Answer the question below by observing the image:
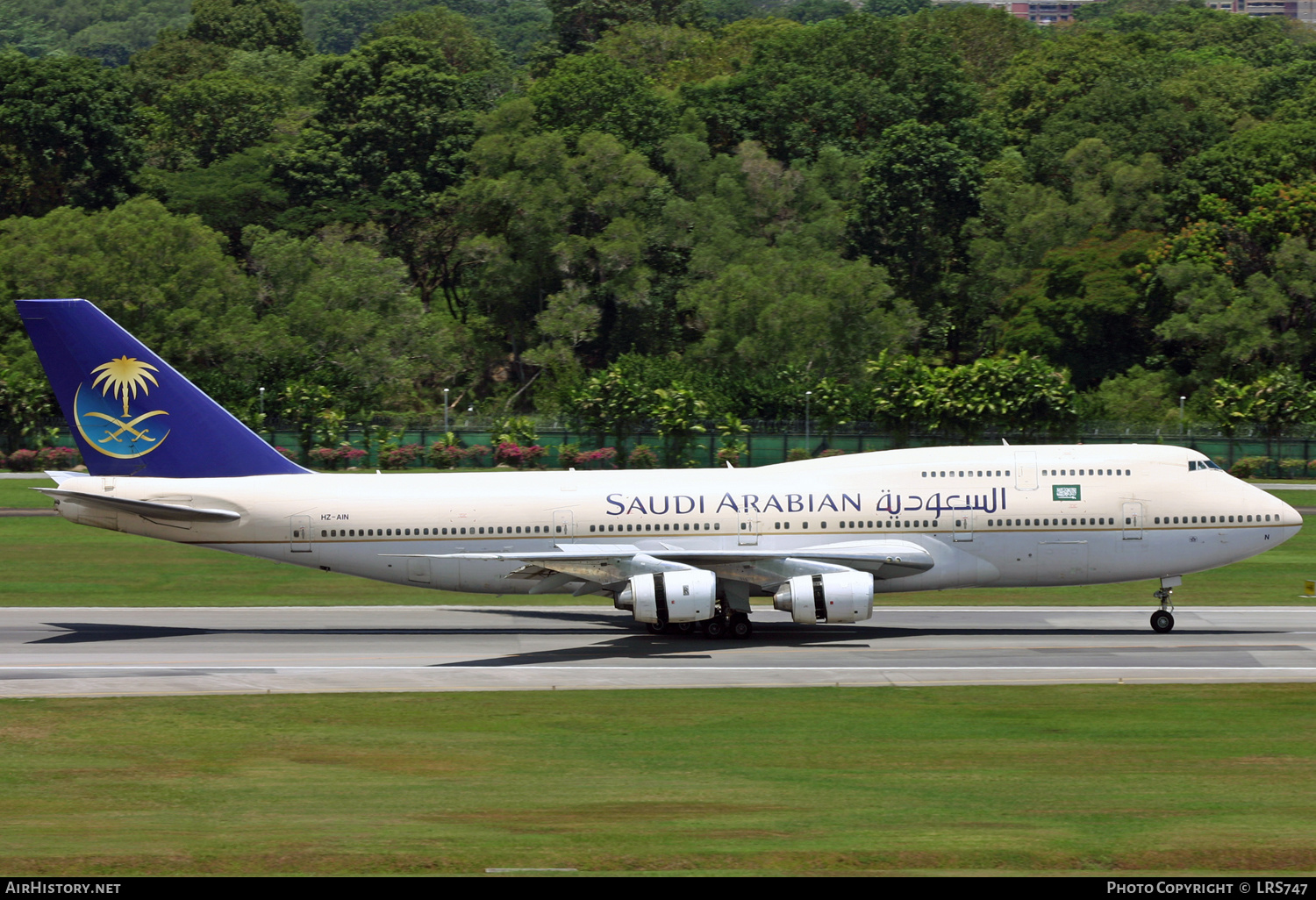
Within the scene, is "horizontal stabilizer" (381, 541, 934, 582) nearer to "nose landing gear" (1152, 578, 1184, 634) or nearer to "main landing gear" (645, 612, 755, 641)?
"main landing gear" (645, 612, 755, 641)

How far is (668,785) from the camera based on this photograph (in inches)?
1046

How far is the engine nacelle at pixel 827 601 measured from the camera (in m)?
41.1

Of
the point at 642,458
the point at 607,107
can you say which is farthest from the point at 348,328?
the point at 607,107

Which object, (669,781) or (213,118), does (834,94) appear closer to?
(213,118)

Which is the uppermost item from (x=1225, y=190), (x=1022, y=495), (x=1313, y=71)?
(x=1313, y=71)

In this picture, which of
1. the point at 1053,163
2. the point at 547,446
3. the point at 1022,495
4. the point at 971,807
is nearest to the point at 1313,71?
the point at 1053,163

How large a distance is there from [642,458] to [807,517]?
192ft

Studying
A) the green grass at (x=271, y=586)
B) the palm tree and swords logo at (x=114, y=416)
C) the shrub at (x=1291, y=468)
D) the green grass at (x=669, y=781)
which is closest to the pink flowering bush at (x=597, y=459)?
the green grass at (x=271, y=586)

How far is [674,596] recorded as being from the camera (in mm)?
40719

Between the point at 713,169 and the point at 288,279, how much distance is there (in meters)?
40.9

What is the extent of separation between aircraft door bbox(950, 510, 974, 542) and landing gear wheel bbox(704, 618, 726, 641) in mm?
6795

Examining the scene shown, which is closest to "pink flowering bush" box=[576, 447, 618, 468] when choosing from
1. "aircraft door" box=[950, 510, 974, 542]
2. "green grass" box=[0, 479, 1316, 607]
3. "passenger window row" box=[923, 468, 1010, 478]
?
"green grass" box=[0, 479, 1316, 607]

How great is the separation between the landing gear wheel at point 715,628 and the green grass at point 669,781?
7.97 m

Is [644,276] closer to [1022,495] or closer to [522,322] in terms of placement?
[522,322]
